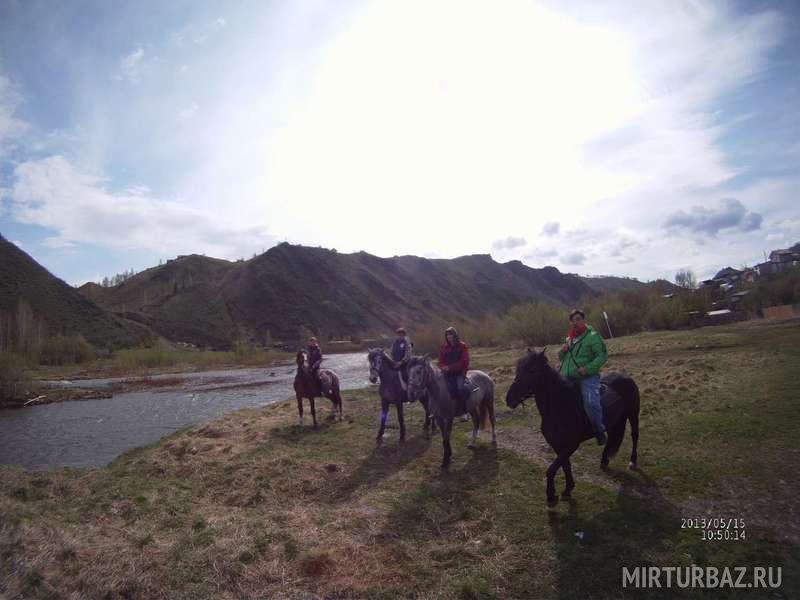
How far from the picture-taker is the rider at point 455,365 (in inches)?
331

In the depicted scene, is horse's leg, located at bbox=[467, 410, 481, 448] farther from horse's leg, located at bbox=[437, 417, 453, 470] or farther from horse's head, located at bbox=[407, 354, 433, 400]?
horse's head, located at bbox=[407, 354, 433, 400]

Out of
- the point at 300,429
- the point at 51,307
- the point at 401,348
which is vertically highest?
the point at 51,307

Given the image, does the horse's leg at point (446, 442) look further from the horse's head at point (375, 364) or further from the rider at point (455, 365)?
the horse's head at point (375, 364)

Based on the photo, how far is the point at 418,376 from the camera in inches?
Answer: 323

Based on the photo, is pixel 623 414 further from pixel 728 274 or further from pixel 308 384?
→ pixel 728 274

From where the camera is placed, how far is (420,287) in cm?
11369

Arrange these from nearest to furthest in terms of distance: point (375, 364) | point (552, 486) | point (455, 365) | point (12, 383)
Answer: point (552, 486)
point (455, 365)
point (375, 364)
point (12, 383)

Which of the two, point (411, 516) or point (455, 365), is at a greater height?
point (455, 365)

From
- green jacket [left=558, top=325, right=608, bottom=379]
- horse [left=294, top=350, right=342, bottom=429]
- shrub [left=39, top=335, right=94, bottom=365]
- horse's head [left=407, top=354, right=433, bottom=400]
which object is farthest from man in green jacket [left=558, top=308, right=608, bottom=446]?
shrub [left=39, top=335, right=94, bottom=365]

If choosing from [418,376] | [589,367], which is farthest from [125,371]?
[589,367]

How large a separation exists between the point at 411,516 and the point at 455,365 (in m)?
3.22

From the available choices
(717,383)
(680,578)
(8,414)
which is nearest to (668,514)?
(680,578)

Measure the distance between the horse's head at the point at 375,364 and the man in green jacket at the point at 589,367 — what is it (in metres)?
4.44

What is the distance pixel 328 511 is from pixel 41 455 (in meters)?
12.4
